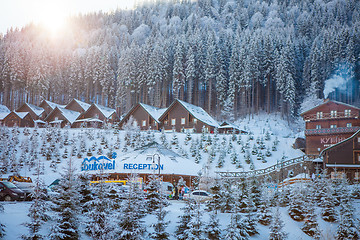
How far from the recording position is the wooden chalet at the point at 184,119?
60094 mm

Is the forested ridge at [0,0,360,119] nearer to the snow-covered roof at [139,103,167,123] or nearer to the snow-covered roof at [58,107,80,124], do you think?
the snow-covered roof at [139,103,167,123]

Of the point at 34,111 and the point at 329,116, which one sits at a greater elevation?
the point at 34,111

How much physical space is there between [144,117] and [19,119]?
30240mm

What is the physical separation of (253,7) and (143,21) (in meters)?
54.8

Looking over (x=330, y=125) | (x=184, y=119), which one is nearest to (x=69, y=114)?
(x=184, y=119)

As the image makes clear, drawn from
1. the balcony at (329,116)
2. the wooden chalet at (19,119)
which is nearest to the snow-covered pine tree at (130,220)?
the balcony at (329,116)

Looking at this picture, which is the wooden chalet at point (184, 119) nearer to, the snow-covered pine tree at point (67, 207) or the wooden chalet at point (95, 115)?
the wooden chalet at point (95, 115)

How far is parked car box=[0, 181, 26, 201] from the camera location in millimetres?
20297

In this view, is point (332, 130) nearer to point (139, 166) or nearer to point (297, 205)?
point (297, 205)

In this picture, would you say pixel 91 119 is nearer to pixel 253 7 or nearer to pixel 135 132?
pixel 135 132

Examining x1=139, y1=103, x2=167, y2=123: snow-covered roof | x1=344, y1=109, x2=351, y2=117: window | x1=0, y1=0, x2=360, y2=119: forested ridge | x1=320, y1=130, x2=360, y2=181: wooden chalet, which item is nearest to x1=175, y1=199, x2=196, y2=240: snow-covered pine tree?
x1=320, y1=130, x2=360, y2=181: wooden chalet

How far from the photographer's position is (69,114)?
247ft

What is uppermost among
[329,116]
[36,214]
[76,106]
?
[76,106]

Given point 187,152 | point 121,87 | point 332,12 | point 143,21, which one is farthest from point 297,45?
point 143,21
